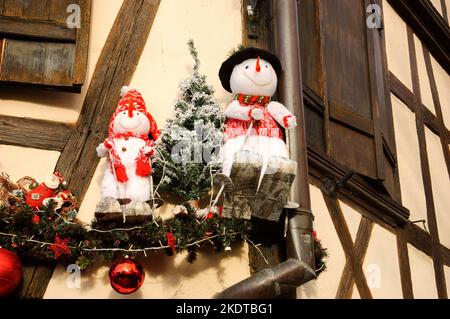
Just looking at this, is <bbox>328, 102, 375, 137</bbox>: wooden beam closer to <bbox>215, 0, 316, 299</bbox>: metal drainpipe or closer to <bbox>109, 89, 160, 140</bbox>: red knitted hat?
<bbox>215, 0, 316, 299</bbox>: metal drainpipe

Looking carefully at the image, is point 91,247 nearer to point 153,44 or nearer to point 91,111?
point 91,111

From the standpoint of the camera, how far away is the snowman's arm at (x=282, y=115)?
389 cm

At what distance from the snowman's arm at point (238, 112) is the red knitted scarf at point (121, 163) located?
0.55 meters

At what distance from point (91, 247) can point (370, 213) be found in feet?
8.44

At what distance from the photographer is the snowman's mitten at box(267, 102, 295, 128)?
3898 mm

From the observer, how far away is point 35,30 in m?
3.88

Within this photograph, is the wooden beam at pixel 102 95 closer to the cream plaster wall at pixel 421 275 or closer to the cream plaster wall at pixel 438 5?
Result: the cream plaster wall at pixel 421 275

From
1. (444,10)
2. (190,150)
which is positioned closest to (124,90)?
(190,150)

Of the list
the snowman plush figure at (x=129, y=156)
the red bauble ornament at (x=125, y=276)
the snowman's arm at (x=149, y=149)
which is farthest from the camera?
the snowman's arm at (x=149, y=149)

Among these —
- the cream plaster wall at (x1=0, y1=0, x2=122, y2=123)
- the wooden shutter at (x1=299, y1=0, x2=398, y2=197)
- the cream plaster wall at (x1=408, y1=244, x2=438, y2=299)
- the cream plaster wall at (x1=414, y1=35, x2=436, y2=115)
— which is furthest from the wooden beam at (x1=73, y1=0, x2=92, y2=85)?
the cream plaster wall at (x1=414, y1=35, x2=436, y2=115)

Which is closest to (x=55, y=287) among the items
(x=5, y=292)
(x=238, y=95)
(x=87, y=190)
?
(x=5, y=292)

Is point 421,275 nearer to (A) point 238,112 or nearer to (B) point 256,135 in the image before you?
(B) point 256,135

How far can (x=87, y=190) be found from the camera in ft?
12.6

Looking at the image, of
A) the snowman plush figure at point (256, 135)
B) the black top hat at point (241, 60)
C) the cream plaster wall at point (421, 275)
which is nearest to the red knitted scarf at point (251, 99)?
the snowman plush figure at point (256, 135)
